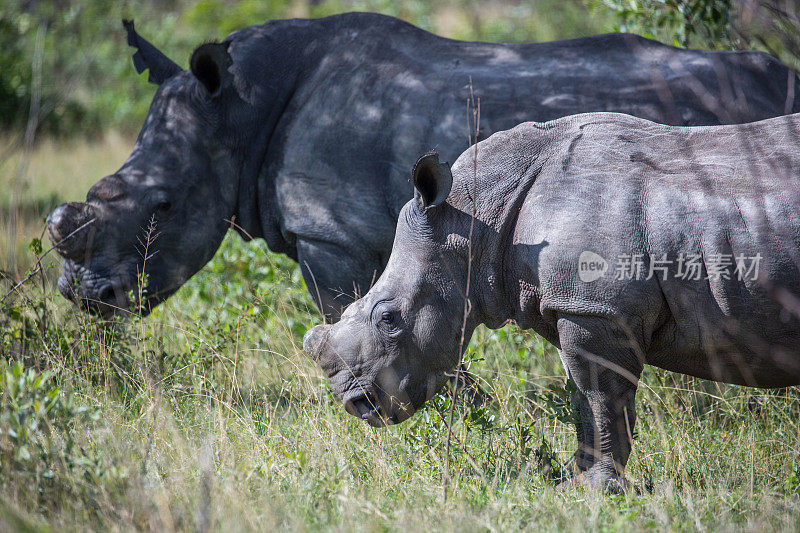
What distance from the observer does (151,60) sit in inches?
245

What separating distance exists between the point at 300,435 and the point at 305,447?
218 millimetres

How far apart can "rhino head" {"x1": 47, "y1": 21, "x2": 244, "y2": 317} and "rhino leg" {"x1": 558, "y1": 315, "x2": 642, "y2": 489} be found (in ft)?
9.36

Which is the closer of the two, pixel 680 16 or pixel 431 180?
pixel 431 180

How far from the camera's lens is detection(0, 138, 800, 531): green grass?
3643mm

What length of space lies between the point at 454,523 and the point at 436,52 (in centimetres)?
345

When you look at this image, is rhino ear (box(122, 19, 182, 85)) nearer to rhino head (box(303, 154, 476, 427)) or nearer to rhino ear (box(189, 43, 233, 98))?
rhino ear (box(189, 43, 233, 98))

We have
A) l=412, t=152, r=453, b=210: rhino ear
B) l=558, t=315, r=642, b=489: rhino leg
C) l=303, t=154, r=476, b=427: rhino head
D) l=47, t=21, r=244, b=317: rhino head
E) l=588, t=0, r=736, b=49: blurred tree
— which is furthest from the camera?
l=588, t=0, r=736, b=49: blurred tree

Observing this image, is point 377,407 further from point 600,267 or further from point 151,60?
point 151,60

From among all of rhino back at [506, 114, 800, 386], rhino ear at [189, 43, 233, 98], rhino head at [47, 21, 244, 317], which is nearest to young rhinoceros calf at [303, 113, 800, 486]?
rhino back at [506, 114, 800, 386]

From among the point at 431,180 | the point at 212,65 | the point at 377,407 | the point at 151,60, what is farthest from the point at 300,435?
the point at 151,60

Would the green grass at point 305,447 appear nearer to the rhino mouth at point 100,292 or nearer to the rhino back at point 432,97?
the rhino mouth at point 100,292

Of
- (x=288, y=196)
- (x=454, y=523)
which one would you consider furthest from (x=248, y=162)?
(x=454, y=523)

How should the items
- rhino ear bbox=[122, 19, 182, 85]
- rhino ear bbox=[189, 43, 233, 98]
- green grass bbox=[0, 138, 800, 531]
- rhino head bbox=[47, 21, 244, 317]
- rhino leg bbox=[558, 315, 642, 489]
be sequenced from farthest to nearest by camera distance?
rhino ear bbox=[122, 19, 182, 85] → rhino head bbox=[47, 21, 244, 317] → rhino ear bbox=[189, 43, 233, 98] → rhino leg bbox=[558, 315, 642, 489] → green grass bbox=[0, 138, 800, 531]

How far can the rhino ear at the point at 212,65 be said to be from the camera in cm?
560
